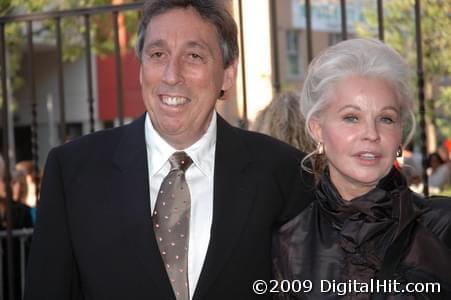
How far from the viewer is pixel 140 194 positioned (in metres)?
2.34

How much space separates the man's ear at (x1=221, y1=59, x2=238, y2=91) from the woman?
1.20ft

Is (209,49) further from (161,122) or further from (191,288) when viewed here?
(191,288)

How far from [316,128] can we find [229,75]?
445mm

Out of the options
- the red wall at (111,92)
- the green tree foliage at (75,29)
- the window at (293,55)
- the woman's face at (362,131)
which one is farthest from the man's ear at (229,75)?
the window at (293,55)

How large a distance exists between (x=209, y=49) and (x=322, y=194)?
0.63m

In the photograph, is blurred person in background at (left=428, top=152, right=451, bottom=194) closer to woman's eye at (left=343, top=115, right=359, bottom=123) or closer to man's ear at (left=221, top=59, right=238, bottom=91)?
man's ear at (left=221, top=59, right=238, bottom=91)

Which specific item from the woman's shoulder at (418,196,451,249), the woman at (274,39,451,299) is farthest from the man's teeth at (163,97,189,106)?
the woman's shoulder at (418,196,451,249)

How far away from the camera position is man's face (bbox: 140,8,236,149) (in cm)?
241

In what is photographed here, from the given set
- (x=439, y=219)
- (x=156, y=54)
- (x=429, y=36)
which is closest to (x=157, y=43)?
(x=156, y=54)

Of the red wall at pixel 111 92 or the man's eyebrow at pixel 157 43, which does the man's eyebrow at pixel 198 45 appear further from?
the red wall at pixel 111 92

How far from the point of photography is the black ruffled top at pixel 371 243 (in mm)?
2096

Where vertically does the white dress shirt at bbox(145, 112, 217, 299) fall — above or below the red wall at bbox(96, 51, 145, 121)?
below

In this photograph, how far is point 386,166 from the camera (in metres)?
2.19

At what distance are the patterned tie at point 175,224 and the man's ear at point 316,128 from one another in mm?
439
